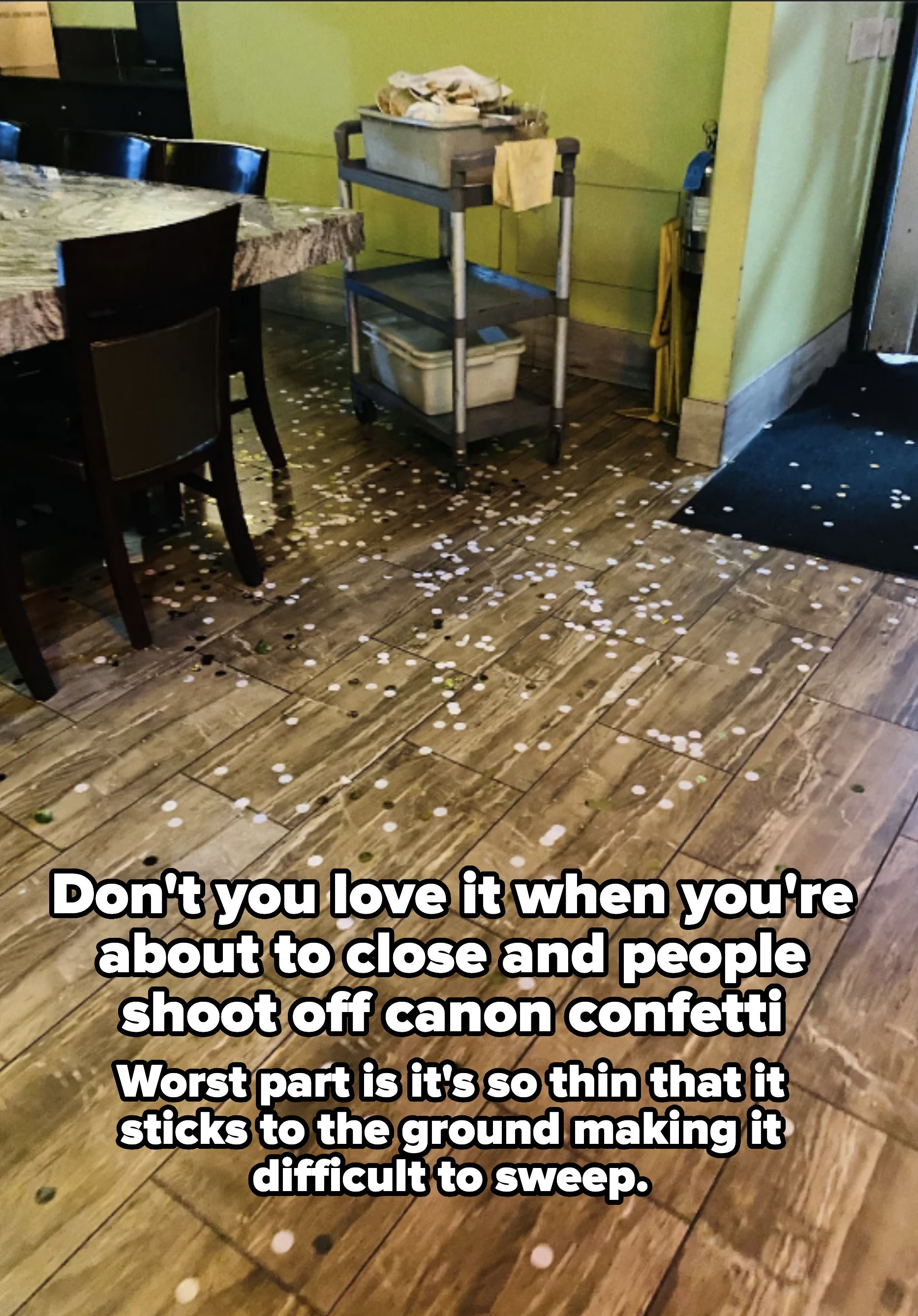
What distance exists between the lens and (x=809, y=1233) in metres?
1.20

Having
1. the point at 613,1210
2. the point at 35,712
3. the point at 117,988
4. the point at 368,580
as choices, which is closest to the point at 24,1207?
the point at 117,988

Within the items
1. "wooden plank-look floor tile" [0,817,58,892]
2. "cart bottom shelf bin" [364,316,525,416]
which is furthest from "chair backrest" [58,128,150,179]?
"wooden plank-look floor tile" [0,817,58,892]

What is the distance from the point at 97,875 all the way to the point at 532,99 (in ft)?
9.00

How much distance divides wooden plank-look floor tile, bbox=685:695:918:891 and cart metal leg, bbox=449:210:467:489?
4.11 feet

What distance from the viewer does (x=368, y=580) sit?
2.51 meters

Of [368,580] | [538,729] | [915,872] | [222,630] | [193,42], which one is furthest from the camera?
[368,580]

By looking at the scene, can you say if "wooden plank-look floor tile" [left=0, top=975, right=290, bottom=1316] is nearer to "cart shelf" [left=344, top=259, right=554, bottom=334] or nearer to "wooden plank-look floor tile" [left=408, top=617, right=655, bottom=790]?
"wooden plank-look floor tile" [left=408, top=617, right=655, bottom=790]

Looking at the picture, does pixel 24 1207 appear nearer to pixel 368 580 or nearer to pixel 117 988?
pixel 117 988

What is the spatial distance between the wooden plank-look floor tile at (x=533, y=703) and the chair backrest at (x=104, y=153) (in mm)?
1793

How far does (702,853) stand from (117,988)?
36.8 inches

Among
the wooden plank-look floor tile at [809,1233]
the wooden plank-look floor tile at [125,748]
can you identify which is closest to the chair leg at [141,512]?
the wooden plank-look floor tile at [125,748]

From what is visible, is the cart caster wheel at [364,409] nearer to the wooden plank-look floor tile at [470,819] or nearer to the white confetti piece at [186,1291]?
the wooden plank-look floor tile at [470,819]

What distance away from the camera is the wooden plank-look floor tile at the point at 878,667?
6.74 ft

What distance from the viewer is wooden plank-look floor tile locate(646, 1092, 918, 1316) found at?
3.74 feet
